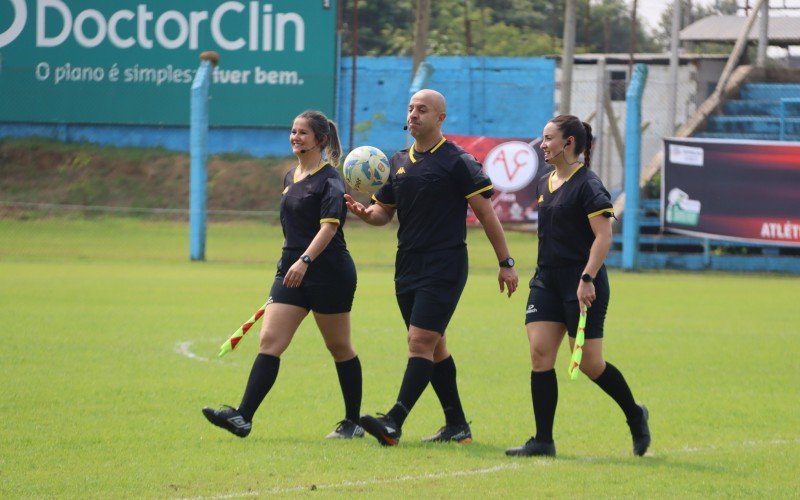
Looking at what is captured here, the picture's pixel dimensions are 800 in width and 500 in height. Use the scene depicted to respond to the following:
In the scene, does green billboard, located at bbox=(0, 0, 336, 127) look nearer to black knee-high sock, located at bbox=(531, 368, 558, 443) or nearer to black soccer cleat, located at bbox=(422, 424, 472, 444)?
black soccer cleat, located at bbox=(422, 424, 472, 444)

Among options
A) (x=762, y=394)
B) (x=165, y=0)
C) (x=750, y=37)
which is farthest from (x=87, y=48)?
(x=762, y=394)

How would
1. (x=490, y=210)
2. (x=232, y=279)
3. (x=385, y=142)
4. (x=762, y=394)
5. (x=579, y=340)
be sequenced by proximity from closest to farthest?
(x=579, y=340) < (x=490, y=210) < (x=762, y=394) < (x=232, y=279) < (x=385, y=142)

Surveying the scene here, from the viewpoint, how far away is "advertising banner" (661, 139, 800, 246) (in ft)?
75.6

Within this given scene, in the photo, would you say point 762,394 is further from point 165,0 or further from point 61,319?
point 165,0

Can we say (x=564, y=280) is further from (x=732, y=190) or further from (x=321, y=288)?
(x=732, y=190)

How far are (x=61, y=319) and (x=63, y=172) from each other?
1967cm

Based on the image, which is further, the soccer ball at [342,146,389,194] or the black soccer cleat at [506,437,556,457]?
the soccer ball at [342,146,389,194]

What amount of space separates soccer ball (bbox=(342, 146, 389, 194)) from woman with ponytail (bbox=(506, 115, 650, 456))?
3.54 ft

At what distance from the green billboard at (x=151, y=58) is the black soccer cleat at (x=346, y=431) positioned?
2544 centimetres

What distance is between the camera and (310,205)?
8055mm

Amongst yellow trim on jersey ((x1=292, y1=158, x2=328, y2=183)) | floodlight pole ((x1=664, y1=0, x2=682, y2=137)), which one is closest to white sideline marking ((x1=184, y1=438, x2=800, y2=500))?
yellow trim on jersey ((x1=292, y1=158, x2=328, y2=183))

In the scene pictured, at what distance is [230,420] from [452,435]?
1316 millimetres

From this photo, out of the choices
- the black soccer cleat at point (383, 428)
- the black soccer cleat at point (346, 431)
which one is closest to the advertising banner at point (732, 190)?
the black soccer cleat at point (346, 431)

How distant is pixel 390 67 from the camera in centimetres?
3634
